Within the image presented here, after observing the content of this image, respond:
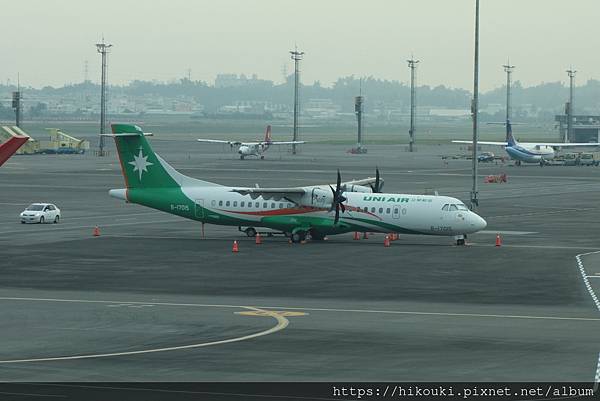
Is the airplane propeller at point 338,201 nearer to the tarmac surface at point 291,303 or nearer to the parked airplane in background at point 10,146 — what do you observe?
the tarmac surface at point 291,303

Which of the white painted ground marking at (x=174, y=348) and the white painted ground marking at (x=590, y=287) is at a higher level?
the white painted ground marking at (x=590, y=287)

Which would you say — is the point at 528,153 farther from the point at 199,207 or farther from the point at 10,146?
the point at 10,146

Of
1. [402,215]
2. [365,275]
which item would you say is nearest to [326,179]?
[402,215]

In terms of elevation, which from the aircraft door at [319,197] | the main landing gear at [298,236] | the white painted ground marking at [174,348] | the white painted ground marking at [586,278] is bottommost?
the white painted ground marking at [174,348]

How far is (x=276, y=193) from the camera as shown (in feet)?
215

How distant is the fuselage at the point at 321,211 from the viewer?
63938 millimetres

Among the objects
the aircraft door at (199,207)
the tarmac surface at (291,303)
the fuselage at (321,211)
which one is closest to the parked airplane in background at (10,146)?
the tarmac surface at (291,303)

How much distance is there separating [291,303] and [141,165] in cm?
2704

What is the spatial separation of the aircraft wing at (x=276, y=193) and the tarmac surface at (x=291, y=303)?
8.42 feet

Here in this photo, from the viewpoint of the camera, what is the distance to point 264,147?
7190 inches

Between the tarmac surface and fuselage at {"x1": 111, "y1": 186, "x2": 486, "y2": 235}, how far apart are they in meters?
1.21

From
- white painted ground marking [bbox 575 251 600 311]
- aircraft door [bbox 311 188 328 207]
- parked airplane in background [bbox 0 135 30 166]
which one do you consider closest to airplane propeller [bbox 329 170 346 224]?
aircraft door [bbox 311 188 328 207]

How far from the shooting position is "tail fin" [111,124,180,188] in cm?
6794

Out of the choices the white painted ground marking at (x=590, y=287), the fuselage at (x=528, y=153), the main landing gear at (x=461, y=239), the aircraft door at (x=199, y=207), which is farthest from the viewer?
the fuselage at (x=528, y=153)
